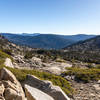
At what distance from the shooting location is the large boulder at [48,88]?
9.69 metres

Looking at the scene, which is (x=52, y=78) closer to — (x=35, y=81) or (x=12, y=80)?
(x=35, y=81)

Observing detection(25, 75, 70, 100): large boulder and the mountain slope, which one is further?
the mountain slope

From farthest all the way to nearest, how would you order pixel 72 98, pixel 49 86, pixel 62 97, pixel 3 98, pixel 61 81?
pixel 61 81
pixel 72 98
pixel 49 86
pixel 62 97
pixel 3 98

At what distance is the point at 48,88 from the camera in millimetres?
10359

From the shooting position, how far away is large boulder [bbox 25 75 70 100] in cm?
969

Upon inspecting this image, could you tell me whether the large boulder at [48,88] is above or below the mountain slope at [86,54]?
above

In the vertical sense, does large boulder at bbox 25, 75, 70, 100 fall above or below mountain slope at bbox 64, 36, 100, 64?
above

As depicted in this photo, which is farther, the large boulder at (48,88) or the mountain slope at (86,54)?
the mountain slope at (86,54)

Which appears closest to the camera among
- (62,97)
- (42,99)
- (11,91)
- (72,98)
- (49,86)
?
(11,91)

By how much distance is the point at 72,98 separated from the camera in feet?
39.3

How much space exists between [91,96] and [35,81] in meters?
5.96

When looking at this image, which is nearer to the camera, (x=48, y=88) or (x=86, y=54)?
(x=48, y=88)

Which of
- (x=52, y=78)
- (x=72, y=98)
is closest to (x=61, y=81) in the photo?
(x=52, y=78)

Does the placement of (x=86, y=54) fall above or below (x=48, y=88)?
below
